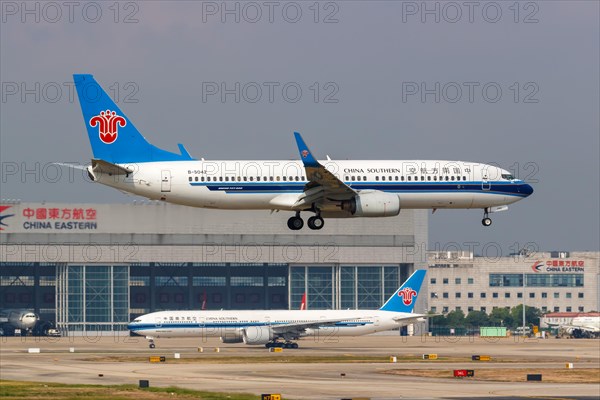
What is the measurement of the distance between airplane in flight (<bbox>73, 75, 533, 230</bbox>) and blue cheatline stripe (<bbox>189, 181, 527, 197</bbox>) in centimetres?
7

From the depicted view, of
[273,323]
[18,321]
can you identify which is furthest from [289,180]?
[18,321]

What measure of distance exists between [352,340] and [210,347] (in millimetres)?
33891

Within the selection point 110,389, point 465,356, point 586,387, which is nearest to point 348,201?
point 110,389

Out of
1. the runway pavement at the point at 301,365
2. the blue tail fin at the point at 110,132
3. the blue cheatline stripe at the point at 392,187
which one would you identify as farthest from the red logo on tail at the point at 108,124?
the runway pavement at the point at 301,365

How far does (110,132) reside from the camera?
85312 millimetres

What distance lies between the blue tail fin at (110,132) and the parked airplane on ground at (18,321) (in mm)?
117178

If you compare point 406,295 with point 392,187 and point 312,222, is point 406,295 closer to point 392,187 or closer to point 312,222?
point 392,187

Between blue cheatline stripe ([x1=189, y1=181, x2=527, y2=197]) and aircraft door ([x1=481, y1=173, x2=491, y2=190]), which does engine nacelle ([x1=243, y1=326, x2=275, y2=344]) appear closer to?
blue cheatline stripe ([x1=189, y1=181, x2=527, y2=197])

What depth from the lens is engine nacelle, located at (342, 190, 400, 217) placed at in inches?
3140

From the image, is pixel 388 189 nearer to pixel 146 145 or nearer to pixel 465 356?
pixel 146 145

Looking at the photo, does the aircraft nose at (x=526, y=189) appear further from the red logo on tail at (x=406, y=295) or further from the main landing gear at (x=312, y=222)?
the red logo on tail at (x=406, y=295)

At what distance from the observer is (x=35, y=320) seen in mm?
197125

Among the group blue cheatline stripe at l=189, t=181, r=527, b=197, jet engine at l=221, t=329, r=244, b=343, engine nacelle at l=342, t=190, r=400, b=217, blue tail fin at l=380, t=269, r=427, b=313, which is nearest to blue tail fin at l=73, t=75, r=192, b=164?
blue cheatline stripe at l=189, t=181, r=527, b=197

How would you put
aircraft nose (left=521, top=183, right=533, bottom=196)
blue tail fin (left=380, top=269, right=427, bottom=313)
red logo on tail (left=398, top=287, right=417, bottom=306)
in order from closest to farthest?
1. aircraft nose (left=521, top=183, right=533, bottom=196)
2. blue tail fin (left=380, top=269, right=427, bottom=313)
3. red logo on tail (left=398, top=287, right=417, bottom=306)
